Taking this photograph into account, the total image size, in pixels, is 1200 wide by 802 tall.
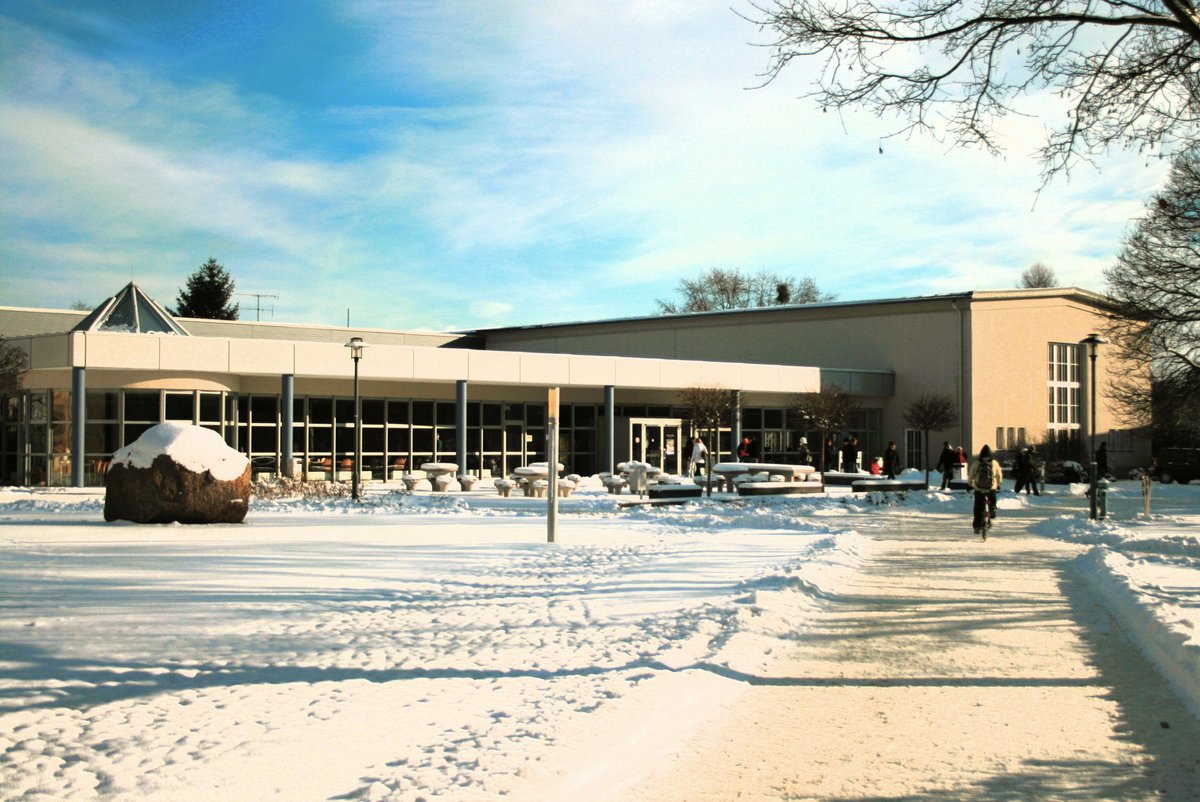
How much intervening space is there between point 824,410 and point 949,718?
126ft

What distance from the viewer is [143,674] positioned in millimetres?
7242

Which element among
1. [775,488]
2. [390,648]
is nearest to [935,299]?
[775,488]

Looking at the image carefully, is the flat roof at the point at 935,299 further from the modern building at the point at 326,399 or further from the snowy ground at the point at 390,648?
the snowy ground at the point at 390,648

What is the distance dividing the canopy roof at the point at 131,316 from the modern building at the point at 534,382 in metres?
0.06

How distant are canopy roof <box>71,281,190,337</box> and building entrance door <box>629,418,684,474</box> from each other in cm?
1782

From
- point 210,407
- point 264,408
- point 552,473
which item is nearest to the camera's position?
point 552,473

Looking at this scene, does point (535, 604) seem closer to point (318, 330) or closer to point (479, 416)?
point (479, 416)

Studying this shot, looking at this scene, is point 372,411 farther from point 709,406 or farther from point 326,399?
point 709,406

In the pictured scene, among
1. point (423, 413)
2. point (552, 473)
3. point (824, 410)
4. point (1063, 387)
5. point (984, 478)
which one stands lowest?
point (984, 478)

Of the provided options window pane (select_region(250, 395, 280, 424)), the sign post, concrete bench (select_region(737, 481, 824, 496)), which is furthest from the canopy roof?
the sign post

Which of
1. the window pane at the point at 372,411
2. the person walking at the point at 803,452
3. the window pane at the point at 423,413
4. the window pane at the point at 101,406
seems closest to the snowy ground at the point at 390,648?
the window pane at the point at 101,406

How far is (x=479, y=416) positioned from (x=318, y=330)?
1797 centimetres

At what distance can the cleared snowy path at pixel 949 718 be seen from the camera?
546 cm

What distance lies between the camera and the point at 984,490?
20.2 metres
